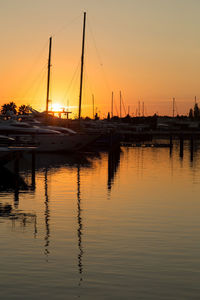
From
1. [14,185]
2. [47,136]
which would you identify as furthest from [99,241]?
[47,136]

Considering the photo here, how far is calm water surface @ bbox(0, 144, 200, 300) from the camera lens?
13.9 meters

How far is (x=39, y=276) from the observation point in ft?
48.2

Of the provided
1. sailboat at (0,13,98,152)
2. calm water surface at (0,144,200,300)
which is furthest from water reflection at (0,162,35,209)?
sailboat at (0,13,98,152)

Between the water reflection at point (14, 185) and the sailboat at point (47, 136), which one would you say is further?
the sailboat at point (47, 136)

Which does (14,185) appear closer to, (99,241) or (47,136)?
(99,241)

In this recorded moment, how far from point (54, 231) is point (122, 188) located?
16.1 metres

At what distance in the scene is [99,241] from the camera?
19.2 metres

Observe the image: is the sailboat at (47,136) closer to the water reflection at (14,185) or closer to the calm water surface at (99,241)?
the water reflection at (14,185)

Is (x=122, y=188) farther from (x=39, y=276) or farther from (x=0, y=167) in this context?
(x=39, y=276)

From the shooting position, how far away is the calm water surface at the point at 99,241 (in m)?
13.9

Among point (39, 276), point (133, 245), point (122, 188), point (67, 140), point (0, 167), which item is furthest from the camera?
point (67, 140)

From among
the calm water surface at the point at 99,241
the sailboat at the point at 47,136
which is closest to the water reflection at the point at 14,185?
the calm water surface at the point at 99,241

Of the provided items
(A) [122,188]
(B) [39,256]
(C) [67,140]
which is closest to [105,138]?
(C) [67,140]

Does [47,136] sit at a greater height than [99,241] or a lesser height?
greater
